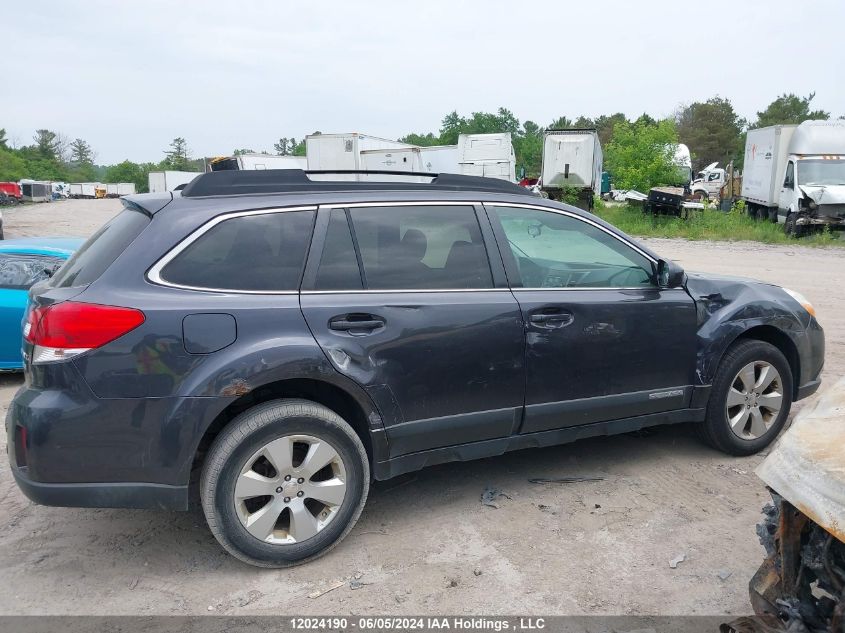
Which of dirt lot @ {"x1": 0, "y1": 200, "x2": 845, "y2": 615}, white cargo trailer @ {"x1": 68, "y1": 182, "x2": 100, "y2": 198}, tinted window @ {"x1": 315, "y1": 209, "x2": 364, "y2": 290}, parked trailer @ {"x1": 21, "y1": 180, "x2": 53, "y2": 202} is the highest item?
tinted window @ {"x1": 315, "y1": 209, "x2": 364, "y2": 290}

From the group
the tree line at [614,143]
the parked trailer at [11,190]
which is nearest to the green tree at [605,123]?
the tree line at [614,143]

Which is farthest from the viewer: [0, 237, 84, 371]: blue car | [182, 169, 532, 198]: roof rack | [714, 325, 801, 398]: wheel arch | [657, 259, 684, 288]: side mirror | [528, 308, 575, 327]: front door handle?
[0, 237, 84, 371]: blue car

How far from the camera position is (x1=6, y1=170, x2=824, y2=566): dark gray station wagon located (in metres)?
3.02

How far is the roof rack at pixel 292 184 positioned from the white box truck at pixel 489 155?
24.7m

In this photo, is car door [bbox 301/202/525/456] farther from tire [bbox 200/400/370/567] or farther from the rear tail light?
the rear tail light

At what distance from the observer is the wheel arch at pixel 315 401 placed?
327 centimetres

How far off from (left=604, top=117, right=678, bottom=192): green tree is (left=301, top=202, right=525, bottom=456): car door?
23.8 m

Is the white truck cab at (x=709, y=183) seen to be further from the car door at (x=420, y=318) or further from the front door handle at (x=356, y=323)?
the front door handle at (x=356, y=323)

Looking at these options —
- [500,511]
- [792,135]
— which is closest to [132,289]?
[500,511]

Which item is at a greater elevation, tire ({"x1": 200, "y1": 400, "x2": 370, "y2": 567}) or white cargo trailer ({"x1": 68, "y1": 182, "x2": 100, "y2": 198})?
tire ({"x1": 200, "y1": 400, "x2": 370, "y2": 567})

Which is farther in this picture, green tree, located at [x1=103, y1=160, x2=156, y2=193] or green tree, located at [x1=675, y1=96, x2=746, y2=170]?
green tree, located at [x1=103, y1=160, x2=156, y2=193]

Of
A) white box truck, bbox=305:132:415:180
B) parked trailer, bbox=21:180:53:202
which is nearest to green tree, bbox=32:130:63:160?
parked trailer, bbox=21:180:53:202

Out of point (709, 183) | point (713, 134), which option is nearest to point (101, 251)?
point (709, 183)

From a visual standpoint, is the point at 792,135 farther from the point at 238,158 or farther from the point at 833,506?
the point at 833,506
